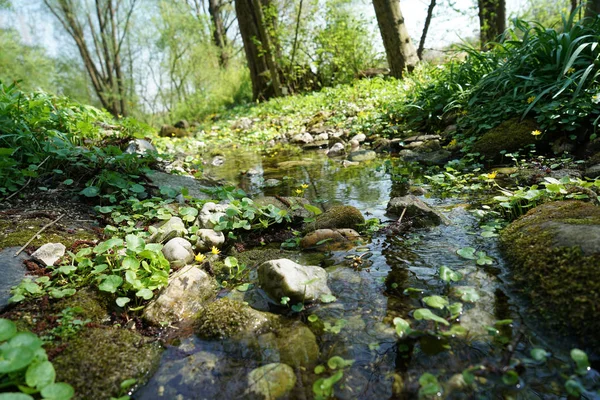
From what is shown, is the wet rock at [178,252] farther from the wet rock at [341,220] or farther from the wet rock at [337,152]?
the wet rock at [337,152]

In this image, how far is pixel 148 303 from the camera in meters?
1.51

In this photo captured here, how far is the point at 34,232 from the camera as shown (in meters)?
1.93

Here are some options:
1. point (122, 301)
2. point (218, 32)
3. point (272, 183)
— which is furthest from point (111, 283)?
point (218, 32)

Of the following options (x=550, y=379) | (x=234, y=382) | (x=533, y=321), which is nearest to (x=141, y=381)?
(x=234, y=382)

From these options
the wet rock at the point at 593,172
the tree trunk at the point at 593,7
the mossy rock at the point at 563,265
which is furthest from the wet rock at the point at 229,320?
the tree trunk at the point at 593,7

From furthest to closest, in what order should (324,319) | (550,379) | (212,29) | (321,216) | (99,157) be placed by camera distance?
1. (212,29)
2. (99,157)
3. (321,216)
4. (324,319)
5. (550,379)

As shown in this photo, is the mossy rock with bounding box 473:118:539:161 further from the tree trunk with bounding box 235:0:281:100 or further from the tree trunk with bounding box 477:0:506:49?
the tree trunk with bounding box 235:0:281:100

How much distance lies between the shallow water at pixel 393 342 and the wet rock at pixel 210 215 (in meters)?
0.71

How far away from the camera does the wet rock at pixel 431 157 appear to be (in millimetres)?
3848

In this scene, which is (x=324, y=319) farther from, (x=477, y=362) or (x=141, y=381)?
(x=141, y=381)

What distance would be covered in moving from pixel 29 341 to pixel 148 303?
530 mm

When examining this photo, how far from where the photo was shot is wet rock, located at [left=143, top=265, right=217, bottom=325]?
4.72 feet

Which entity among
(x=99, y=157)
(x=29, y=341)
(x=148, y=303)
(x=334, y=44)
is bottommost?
(x=148, y=303)

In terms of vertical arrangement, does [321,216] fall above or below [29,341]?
below
